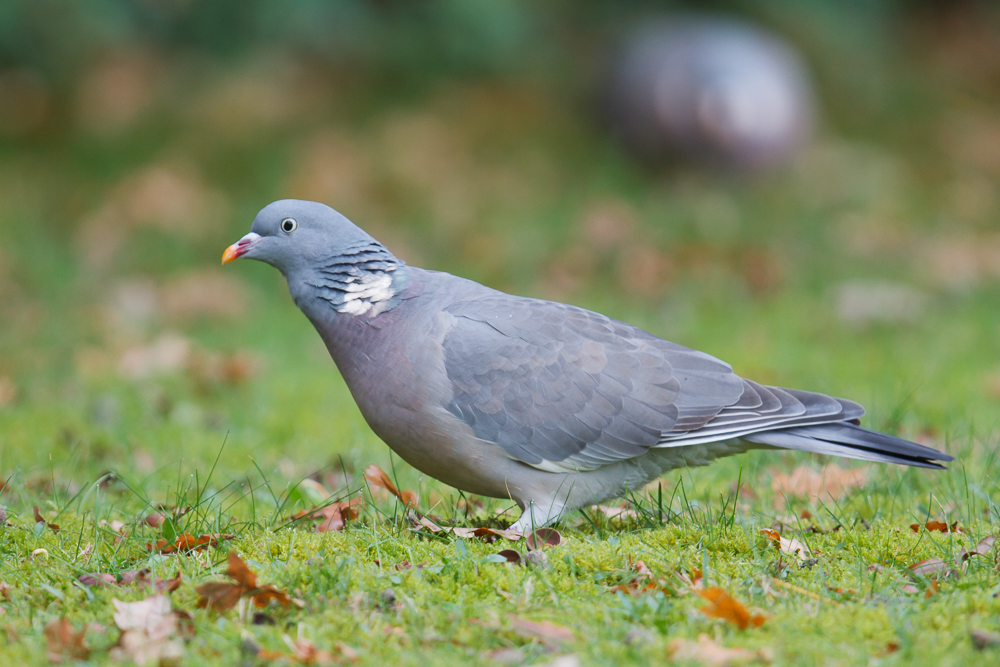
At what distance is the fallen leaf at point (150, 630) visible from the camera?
98.4 inches

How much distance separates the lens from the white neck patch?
3.51 m

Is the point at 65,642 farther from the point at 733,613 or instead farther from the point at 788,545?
the point at 788,545

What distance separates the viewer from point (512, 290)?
7.99 m

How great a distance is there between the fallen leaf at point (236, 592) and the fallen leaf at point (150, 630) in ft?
0.30

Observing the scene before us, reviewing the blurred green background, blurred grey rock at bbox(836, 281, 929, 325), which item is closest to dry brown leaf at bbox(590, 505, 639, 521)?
the blurred green background

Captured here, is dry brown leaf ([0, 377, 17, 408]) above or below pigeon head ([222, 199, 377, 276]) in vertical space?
below

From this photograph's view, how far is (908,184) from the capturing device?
988 centimetres

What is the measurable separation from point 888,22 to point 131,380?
10.0 metres

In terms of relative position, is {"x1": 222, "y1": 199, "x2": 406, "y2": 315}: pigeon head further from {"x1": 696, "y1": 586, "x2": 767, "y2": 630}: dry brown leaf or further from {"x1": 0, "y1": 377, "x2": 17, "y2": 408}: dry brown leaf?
{"x1": 0, "y1": 377, "x2": 17, "y2": 408}: dry brown leaf

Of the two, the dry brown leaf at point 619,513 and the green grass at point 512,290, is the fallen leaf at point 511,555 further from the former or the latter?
the dry brown leaf at point 619,513

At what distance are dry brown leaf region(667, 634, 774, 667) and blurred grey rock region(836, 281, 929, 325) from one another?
4988 millimetres

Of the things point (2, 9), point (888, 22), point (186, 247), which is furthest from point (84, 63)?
point (888, 22)

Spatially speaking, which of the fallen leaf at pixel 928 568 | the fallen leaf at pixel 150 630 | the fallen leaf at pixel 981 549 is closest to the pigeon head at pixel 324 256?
the fallen leaf at pixel 150 630

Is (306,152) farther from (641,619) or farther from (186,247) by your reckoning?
(641,619)
